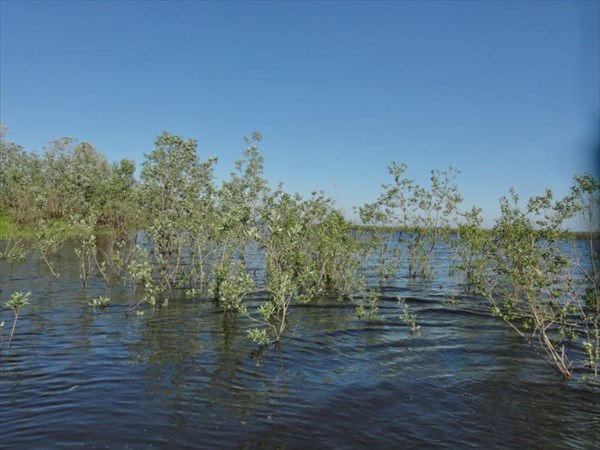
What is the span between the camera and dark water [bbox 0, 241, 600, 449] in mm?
9516

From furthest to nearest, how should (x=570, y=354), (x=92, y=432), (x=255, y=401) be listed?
(x=570, y=354)
(x=255, y=401)
(x=92, y=432)

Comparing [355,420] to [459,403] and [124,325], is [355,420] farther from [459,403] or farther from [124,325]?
[124,325]

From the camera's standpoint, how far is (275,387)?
12.2 m

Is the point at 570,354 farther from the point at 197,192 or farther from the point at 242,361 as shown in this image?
the point at 197,192

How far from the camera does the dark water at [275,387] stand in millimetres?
9516

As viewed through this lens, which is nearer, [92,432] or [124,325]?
[92,432]

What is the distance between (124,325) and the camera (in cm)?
1791

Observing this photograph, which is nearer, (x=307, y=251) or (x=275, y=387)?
(x=275, y=387)

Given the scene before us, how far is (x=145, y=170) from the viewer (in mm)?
26438

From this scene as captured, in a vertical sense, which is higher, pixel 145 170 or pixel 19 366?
pixel 145 170

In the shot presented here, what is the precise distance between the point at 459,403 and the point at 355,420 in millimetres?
3154

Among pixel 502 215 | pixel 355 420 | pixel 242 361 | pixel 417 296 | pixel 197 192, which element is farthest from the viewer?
pixel 417 296

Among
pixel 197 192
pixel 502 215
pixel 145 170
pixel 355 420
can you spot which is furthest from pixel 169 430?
pixel 145 170

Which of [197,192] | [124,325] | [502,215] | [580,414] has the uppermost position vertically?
[197,192]
